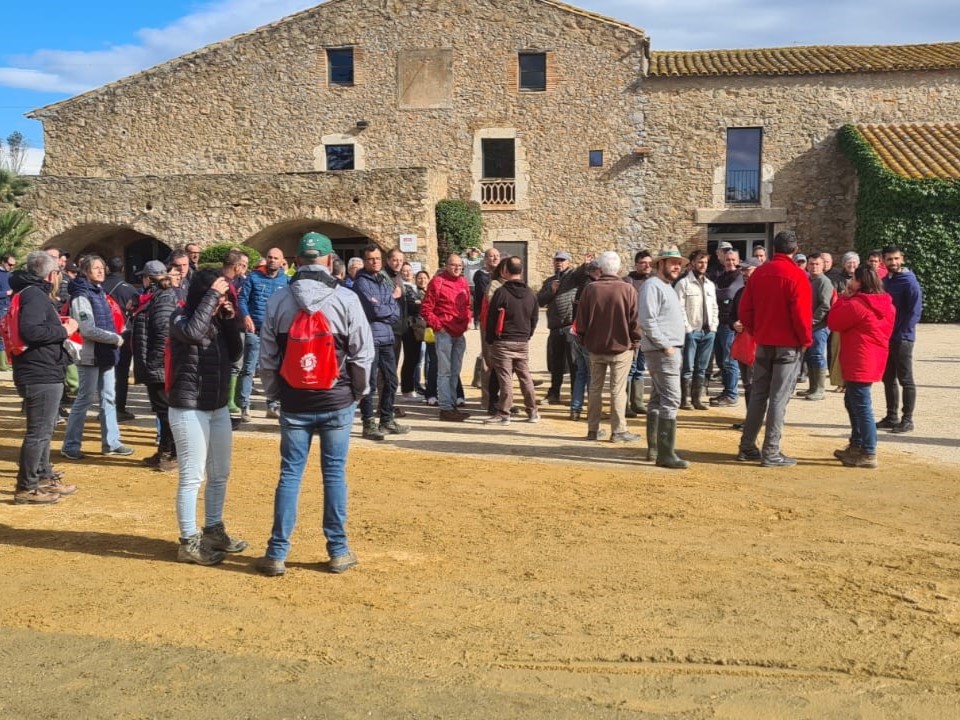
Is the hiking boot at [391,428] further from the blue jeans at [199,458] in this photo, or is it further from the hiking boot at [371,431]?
the blue jeans at [199,458]

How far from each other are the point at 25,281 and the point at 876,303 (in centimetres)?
644

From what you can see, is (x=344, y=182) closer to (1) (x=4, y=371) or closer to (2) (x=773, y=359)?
(1) (x=4, y=371)

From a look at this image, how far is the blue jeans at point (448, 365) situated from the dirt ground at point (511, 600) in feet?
7.68

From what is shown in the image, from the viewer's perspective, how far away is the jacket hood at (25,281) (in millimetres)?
5633

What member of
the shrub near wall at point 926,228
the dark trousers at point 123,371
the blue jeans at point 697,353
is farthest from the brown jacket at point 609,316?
the shrub near wall at point 926,228

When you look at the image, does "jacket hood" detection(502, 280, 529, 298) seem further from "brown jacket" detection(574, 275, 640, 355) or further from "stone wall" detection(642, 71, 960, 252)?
"stone wall" detection(642, 71, 960, 252)

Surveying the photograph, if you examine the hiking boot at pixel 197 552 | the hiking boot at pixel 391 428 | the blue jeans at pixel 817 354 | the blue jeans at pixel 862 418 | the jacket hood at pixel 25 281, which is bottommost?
the hiking boot at pixel 197 552

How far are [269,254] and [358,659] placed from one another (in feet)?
19.5

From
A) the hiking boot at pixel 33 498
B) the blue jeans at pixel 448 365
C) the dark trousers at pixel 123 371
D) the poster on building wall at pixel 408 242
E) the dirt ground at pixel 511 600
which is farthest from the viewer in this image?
the poster on building wall at pixel 408 242

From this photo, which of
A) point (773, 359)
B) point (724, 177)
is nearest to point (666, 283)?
point (773, 359)

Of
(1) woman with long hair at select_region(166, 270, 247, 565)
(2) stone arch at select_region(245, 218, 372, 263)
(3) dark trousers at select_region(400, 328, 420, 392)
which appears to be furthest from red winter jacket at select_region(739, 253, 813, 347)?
(2) stone arch at select_region(245, 218, 372, 263)

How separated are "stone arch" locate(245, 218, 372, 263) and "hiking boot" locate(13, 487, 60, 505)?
16.0 metres

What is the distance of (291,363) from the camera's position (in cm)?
427

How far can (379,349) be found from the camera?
316 inches
